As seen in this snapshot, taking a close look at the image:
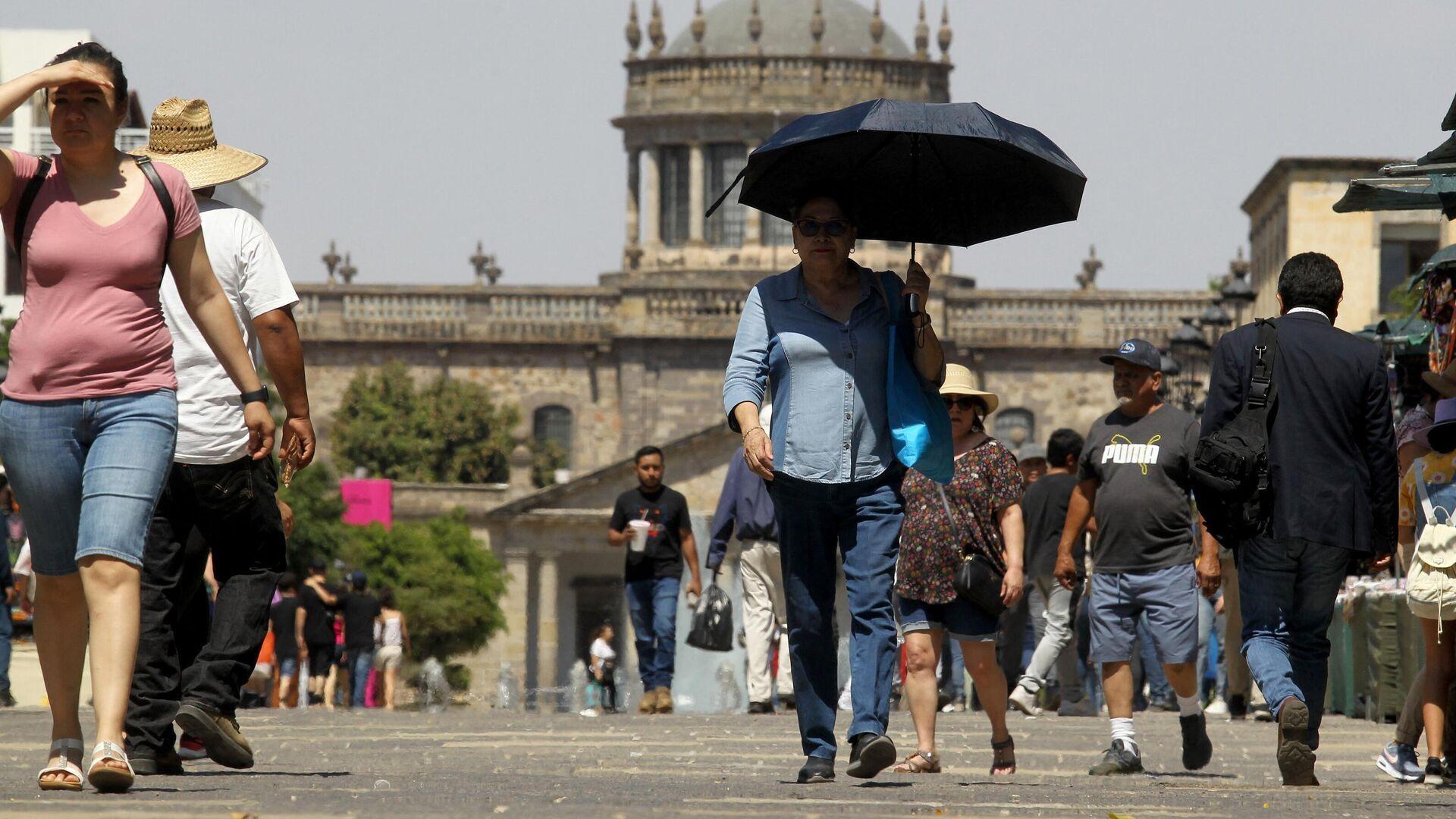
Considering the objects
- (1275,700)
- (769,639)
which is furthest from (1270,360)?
(769,639)

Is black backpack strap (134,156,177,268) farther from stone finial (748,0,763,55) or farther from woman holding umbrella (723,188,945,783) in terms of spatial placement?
stone finial (748,0,763,55)

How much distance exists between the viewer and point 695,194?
258ft

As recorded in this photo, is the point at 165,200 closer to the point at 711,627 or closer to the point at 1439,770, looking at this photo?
the point at 1439,770

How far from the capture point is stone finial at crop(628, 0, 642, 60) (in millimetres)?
79312

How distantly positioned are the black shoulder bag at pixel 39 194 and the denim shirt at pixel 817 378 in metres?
1.96

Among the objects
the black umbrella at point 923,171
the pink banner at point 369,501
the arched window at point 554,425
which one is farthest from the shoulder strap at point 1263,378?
the arched window at point 554,425

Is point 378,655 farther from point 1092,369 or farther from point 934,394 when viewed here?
point 1092,369

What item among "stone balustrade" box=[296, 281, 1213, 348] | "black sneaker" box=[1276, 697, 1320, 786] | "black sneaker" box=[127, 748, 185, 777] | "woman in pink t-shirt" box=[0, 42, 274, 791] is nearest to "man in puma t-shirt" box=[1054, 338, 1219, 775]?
"black sneaker" box=[1276, 697, 1320, 786]

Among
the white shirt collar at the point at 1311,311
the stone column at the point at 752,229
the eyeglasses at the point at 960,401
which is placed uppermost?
the stone column at the point at 752,229

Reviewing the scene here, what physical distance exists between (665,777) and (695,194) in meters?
69.7

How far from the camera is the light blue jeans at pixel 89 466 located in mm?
7180

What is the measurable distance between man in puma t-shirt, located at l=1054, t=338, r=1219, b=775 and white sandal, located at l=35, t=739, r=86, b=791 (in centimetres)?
456

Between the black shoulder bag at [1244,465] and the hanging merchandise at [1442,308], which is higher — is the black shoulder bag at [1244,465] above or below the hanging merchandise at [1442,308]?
below

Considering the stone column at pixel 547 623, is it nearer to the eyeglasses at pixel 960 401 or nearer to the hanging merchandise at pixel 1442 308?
the eyeglasses at pixel 960 401
